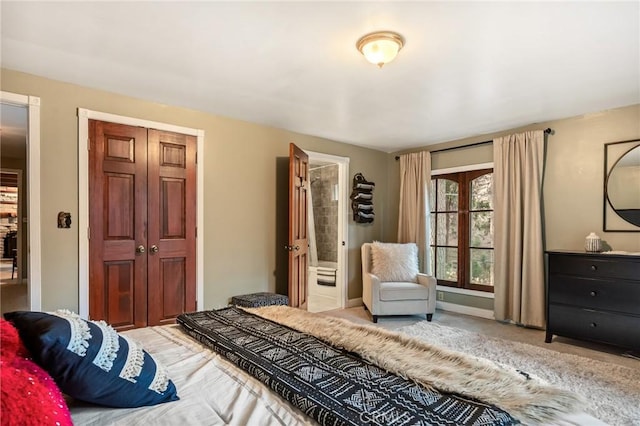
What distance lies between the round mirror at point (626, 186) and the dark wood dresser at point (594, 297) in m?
0.66

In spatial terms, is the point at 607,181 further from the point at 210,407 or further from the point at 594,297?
the point at 210,407

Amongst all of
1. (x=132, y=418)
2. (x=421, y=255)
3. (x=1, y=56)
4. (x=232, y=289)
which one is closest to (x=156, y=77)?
(x=1, y=56)

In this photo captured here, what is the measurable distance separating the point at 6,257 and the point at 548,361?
12.1m

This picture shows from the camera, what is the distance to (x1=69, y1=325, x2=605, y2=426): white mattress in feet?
3.50

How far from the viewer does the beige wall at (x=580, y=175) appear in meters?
3.66

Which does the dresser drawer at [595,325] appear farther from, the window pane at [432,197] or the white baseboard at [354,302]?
the white baseboard at [354,302]

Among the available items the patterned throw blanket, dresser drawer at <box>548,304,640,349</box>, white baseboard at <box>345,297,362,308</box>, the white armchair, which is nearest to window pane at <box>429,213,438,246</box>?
the white armchair

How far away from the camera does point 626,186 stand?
11.9ft

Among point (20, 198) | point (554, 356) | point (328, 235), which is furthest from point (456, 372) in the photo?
point (20, 198)

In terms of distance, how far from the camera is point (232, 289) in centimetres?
406

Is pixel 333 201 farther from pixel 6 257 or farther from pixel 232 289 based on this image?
pixel 6 257

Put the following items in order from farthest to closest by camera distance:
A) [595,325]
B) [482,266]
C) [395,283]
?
[482,266] < [395,283] < [595,325]

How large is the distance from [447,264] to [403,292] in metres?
1.14

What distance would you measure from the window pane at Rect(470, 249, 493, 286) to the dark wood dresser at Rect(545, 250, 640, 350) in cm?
105
